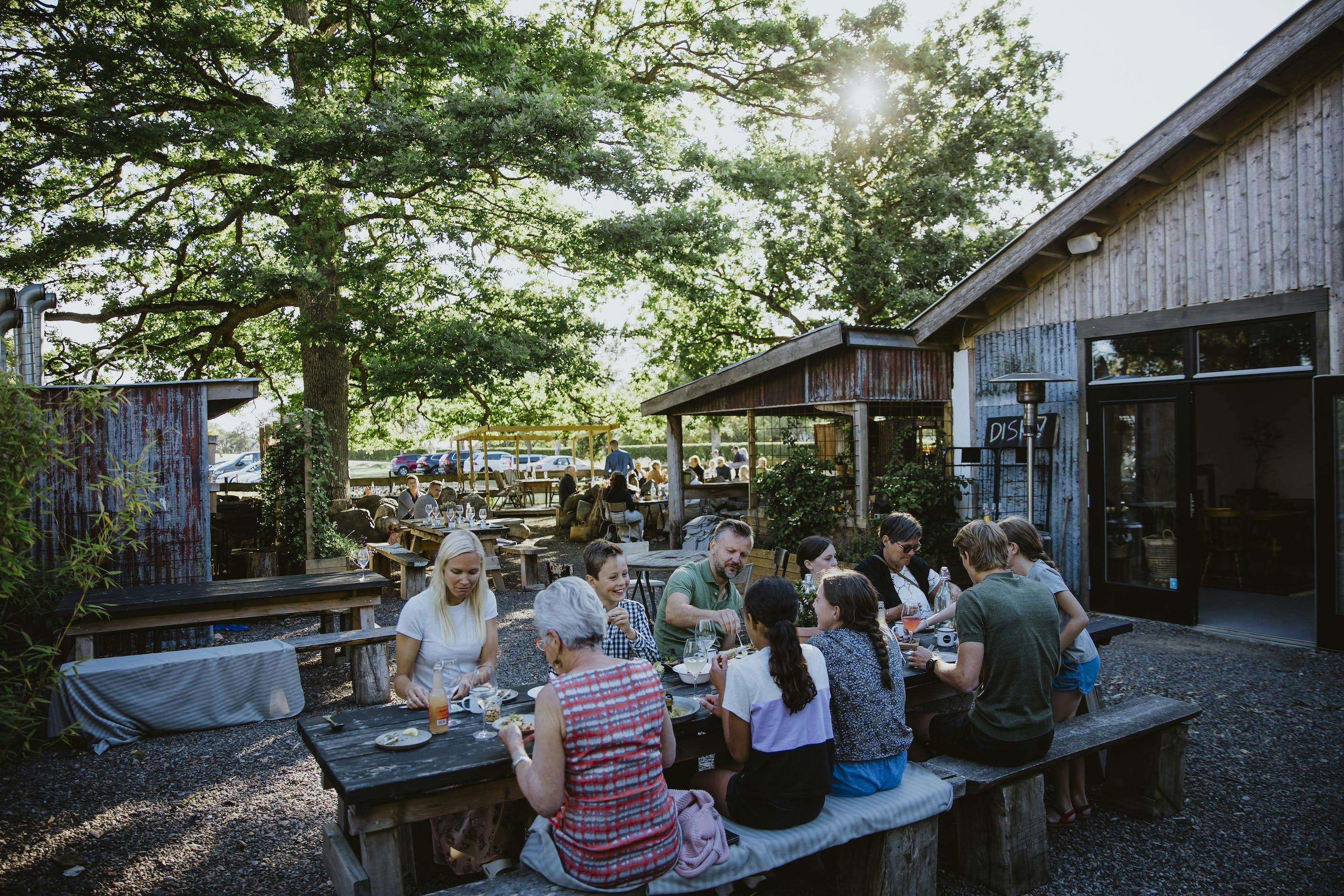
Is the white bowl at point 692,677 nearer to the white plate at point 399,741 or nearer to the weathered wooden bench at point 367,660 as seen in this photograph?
the white plate at point 399,741

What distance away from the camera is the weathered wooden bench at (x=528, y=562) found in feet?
36.4

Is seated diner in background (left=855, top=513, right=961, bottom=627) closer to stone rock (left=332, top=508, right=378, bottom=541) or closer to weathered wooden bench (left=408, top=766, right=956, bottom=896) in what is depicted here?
weathered wooden bench (left=408, top=766, right=956, bottom=896)

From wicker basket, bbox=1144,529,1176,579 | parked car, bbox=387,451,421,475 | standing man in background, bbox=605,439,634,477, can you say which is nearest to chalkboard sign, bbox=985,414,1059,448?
wicker basket, bbox=1144,529,1176,579

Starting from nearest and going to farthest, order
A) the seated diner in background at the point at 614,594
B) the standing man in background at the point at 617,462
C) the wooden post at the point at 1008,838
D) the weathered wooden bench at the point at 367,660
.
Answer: the wooden post at the point at 1008,838 < the seated diner in background at the point at 614,594 < the weathered wooden bench at the point at 367,660 < the standing man in background at the point at 617,462

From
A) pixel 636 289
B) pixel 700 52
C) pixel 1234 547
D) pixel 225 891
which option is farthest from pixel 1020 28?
pixel 225 891

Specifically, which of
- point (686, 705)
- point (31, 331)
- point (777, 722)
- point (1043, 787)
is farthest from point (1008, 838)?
point (31, 331)

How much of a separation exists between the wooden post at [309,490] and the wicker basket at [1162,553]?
9.92 m

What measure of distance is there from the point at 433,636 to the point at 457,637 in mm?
121

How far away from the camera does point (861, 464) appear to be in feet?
34.0

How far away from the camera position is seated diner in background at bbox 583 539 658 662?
13.1 feet

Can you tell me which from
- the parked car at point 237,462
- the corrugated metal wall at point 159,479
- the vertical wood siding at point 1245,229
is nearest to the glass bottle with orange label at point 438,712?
the corrugated metal wall at point 159,479

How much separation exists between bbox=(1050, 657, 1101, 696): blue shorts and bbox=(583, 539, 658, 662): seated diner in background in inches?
80.3

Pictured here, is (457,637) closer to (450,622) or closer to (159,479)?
(450,622)

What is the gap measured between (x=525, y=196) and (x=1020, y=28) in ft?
35.4
